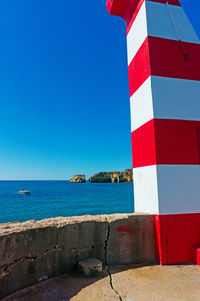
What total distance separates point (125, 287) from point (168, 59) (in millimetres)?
4378

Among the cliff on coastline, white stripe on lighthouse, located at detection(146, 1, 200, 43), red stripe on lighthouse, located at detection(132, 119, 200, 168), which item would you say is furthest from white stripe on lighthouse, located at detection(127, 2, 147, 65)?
the cliff on coastline

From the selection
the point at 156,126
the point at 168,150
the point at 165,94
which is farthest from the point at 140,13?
the point at 168,150

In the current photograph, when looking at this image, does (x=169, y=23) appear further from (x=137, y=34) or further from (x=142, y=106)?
(x=142, y=106)

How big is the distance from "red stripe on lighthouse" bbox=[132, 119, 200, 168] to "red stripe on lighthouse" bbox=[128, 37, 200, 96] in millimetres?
1095

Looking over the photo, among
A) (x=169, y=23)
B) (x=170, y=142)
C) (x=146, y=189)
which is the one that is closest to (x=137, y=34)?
(x=169, y=23)

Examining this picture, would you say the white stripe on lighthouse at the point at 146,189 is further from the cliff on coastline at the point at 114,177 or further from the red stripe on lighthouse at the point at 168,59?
the cliff on coastline at the point at 114,177

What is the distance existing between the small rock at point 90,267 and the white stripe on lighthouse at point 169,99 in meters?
2.84

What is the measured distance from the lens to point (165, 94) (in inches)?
155

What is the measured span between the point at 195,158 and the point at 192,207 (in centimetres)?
98

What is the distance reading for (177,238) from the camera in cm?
354

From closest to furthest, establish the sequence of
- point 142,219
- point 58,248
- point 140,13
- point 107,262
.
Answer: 1. point 58,248
2. point 107,262
3. point 142,219
4. point 140,13

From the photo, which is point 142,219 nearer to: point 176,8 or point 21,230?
point 21,230

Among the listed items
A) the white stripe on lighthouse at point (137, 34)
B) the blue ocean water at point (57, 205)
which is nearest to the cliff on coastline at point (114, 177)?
the blue ocean water at point (57, 205)

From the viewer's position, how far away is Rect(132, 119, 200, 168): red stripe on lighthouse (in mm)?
3723
